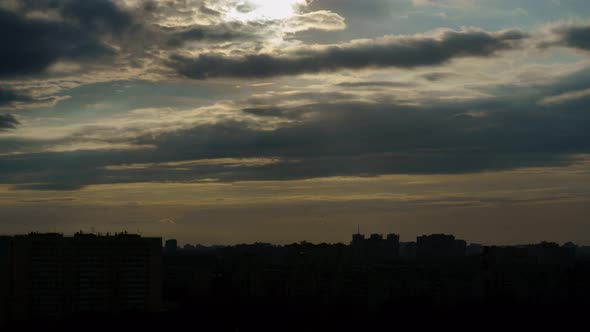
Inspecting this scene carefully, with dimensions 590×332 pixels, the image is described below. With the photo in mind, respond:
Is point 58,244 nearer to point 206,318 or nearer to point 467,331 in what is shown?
point 206,318

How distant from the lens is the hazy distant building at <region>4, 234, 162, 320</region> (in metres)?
58.5

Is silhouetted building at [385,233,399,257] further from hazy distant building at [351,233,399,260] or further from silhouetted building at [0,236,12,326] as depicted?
silhouetted building at [0,236,12,326]

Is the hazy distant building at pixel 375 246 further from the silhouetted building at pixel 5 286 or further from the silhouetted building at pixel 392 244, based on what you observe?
the silhouetted building at pixel 5 286

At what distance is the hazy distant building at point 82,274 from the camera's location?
2304 inches

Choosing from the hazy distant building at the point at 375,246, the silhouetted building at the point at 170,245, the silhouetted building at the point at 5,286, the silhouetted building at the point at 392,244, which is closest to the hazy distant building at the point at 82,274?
the silhouetted building at the point at 5,286

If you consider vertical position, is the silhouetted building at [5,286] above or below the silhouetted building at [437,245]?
below

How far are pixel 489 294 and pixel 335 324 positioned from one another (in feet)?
89.4

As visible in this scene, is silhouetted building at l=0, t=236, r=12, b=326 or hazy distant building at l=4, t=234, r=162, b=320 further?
hazy distant building at l=4, t=234, r=162, b=320

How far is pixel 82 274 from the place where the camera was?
6053 cm

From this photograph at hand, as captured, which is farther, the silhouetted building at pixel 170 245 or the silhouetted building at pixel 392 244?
the silhouetted building at pixel 170 245

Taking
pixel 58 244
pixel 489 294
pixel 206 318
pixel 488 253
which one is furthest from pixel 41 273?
pixel 488 253

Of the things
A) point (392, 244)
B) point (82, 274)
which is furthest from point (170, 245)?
point (82, 274)

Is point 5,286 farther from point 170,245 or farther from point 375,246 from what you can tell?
point 170,245

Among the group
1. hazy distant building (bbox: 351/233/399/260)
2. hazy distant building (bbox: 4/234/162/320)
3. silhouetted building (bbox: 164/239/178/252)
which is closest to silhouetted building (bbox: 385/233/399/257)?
hazy distant building (bbox: 351/233/399/260)
